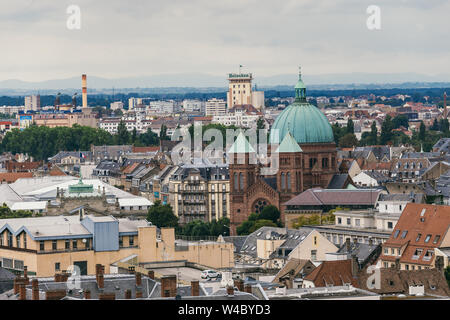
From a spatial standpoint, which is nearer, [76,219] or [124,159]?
[76,219]

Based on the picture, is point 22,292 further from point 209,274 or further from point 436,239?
point 436,239

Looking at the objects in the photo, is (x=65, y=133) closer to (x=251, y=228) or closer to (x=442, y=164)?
(x=442, y=164)

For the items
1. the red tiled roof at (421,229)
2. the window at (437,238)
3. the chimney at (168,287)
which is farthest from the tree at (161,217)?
the chimney at (168,287)

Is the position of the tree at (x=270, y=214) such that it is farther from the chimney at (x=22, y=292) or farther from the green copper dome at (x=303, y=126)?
the chimney at (x=22, y=292)

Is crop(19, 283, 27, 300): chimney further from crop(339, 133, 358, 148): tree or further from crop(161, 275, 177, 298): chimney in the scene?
crop(339, 133, 358, 148): tree

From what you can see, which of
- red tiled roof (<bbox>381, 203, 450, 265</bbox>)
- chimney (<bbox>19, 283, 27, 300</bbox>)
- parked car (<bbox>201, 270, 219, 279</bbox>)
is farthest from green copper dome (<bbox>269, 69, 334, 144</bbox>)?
chimney (<bbox>19, 283, 27, 300</bbox>)
